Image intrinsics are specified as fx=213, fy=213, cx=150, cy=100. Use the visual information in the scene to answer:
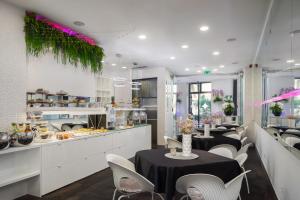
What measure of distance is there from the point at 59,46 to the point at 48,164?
2.37 metres

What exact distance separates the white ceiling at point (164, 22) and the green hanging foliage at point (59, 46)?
0.82 ft

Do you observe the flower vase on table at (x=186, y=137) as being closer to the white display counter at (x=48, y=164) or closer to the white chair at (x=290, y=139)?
the white chair at (x=290, y=139)

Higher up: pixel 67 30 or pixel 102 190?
pixel 67 30

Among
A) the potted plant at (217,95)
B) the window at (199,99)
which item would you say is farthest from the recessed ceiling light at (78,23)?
the window at (199,99)

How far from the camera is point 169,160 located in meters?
2.63

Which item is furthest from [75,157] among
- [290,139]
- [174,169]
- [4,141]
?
[290,139]

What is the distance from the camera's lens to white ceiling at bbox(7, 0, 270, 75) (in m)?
3.43

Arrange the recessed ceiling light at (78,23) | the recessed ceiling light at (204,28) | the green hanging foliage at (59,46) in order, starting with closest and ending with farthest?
the green hanging foliage at (59,46), the recessed ceiling light at (78,23), the recessed ceiling light at (204,28)

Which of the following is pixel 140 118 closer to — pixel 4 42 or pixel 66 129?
pixel 66 129

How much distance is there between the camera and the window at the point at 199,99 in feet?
42.8

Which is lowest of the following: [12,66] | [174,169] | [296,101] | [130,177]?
[130,177]

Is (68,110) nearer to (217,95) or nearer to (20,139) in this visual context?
(20,139)

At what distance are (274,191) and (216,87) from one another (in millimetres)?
9150

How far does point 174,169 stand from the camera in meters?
2.35
